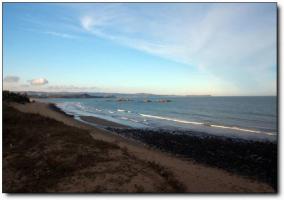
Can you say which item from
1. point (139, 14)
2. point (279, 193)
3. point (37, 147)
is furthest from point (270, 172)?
point (37, 147)

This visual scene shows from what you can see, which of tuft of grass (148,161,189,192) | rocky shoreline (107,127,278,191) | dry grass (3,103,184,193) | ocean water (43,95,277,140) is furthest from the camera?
ocean water (43,95,277,140)

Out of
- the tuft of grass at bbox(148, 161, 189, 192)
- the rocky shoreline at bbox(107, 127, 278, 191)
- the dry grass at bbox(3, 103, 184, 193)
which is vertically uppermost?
the dry grass at bbox(3, 103, 184, 193)

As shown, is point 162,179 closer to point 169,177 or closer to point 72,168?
point 169,177

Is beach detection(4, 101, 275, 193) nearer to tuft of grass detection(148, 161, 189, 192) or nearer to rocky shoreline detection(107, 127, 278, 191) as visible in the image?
tuft of grass detection(148, 161, 189, 192)

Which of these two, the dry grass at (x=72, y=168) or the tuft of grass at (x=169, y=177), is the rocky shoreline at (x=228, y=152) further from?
the dry grass at (x=72, y=168)

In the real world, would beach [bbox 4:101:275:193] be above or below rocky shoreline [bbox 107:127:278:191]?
above

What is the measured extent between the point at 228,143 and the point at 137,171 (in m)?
7.38

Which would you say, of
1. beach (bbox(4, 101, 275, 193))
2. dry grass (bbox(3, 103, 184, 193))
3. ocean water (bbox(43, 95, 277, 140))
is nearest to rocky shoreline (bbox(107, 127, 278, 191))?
beach (bbox(4, 101, 275, 193))

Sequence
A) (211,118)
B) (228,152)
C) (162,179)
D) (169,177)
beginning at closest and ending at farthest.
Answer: (162,179) → (169,177) → (228,152) → (211,118)

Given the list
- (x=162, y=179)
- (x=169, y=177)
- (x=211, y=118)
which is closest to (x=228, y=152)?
(x=169, y=177)

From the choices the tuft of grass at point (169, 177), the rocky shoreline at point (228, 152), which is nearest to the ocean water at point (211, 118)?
the rocky shoreline at point (228, 152)

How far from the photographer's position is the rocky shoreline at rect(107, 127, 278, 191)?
330 inches

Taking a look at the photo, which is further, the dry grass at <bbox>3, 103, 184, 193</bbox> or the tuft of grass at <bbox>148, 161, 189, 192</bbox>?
the tuft of grass at <bbox>148, 161, 189, 192</bbox>

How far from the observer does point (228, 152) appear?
10961 millimetres
